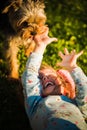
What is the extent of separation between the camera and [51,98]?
392 cm

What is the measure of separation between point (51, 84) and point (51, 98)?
21cm

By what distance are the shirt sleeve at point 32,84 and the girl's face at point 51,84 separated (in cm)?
7

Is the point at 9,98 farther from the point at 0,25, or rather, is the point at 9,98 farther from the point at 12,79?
the point at 0,25

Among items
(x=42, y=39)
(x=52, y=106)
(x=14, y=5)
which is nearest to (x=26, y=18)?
(x=14, y=5)

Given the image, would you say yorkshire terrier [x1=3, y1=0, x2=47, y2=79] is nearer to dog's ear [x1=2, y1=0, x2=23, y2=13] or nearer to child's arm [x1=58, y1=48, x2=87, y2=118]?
dog's ear [x1=2, y1=0, x2=23, y2=13]

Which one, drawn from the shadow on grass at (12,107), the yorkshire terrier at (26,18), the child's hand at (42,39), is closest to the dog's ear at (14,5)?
the yorkshire terrier at (26,18)

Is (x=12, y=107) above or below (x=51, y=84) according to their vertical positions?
below

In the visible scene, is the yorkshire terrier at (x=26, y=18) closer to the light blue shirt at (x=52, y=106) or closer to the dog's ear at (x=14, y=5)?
the dog's ear at (x=14, y=5)

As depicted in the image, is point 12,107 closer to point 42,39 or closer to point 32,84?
point 32,84

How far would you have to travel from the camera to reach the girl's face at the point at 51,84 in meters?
4.07

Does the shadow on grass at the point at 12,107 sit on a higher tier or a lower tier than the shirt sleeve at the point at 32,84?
lower

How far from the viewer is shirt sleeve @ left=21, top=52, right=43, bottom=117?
3953 millimetres

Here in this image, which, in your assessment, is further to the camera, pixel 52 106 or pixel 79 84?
pixel 79 84

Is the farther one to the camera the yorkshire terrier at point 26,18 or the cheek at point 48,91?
the yorkshire terrier at point 26,18
